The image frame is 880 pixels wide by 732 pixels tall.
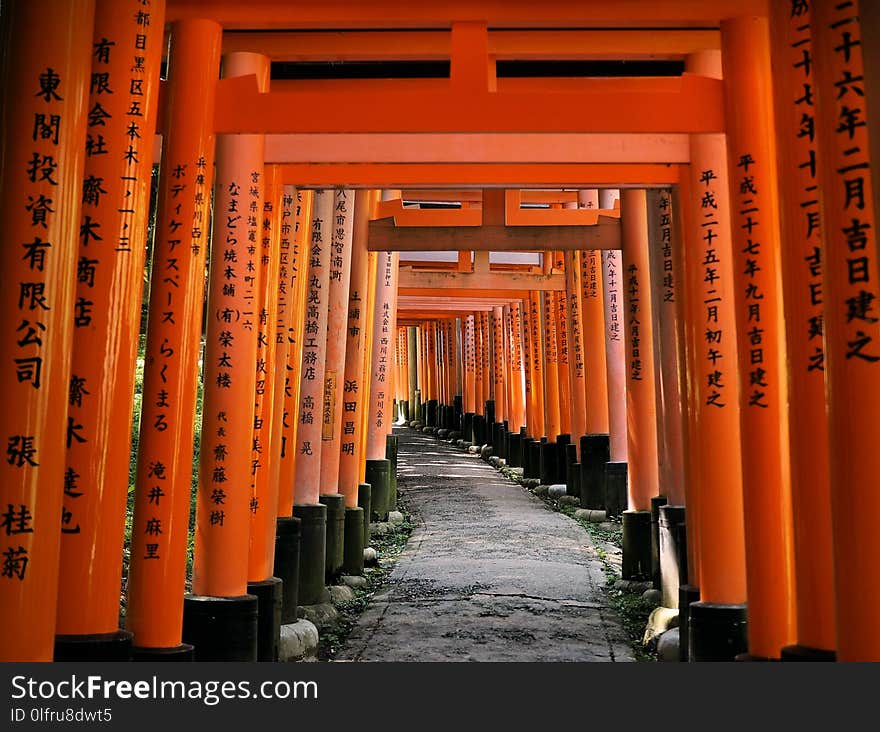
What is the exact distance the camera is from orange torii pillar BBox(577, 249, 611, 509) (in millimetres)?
11531

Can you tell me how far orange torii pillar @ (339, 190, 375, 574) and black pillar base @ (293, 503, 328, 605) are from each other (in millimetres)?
1831

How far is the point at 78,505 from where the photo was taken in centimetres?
379

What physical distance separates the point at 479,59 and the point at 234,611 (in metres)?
3.19

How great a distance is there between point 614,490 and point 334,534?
4768 millimetres

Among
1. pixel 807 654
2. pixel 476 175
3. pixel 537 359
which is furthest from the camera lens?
pixel 537 359

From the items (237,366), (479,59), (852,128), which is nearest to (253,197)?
(237,366)

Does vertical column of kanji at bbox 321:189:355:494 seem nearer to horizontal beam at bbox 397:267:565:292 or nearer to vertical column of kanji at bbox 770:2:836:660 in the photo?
vertical column of kanji at bbox 770:2:836:660

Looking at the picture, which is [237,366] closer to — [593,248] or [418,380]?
[593,248]

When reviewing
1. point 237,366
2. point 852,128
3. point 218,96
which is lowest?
point 237,366

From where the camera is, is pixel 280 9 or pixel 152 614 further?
pixel 280 9

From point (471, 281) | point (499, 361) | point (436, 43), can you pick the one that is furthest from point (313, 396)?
point (499, 361)

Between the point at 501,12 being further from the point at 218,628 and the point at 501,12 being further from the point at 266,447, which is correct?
the point at 218,628

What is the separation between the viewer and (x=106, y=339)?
3844 mm

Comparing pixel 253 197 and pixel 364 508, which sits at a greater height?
pixel 253 197
